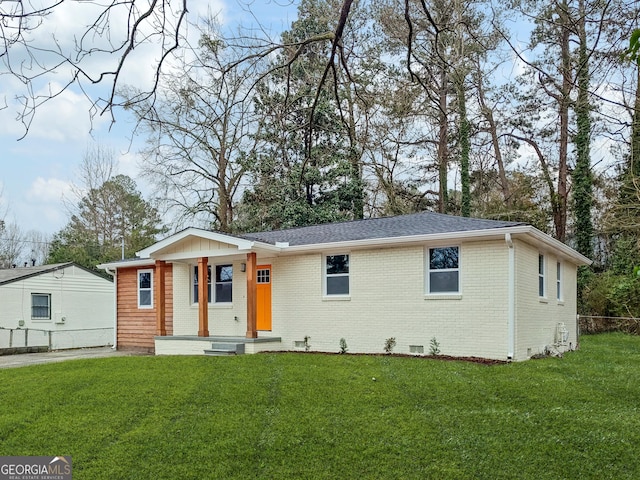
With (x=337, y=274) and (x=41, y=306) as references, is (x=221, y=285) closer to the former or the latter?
(x=337, y=274)

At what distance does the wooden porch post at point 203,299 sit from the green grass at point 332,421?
441 centimetres

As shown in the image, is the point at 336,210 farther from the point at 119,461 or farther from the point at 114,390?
the point at 119,461

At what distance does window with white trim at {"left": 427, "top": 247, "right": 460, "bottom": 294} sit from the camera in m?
11.8

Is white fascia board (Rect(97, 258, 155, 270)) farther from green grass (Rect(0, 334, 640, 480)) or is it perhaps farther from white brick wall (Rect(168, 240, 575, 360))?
green grass (Rect(0, 334, 640, 480))

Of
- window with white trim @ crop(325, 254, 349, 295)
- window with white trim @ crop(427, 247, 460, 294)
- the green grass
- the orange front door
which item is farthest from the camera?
the orange front door

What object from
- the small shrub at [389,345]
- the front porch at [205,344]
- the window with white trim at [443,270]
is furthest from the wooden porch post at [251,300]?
the window with white trim at [443,270]

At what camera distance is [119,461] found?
5801mm

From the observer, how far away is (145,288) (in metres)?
17.3

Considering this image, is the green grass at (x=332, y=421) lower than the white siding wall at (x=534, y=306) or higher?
lower

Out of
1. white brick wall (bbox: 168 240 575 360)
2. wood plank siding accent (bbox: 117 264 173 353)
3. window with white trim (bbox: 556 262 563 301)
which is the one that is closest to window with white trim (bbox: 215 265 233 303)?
white brick wall (bbox: 168 240 575 360)

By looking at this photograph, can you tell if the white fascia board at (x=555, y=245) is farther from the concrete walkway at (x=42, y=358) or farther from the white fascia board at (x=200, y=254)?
the concrete walkway at (x=42, y=358)

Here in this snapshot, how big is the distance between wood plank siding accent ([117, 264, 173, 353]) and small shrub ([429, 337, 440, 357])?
8271mm

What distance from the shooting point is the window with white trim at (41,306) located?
72.3 ft

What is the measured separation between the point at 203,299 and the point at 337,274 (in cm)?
385
